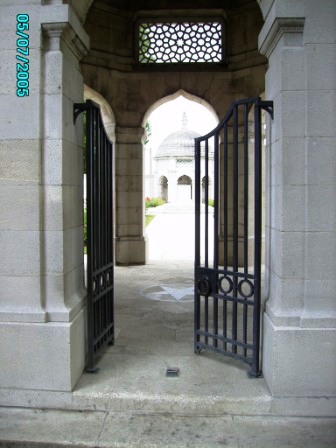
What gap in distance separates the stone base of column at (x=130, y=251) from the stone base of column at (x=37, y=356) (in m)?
6.49

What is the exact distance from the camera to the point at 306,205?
3.49 meters

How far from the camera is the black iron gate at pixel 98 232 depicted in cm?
401

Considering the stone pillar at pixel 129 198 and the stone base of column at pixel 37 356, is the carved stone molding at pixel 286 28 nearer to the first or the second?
the stone base of column at pixel 37 356

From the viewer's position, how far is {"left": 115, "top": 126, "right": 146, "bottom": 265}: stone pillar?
10125 millimetres

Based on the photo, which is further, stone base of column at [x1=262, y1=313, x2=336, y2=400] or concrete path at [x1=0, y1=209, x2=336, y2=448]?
stone base of column at [x1=262, y1=313, x2=336, y2=400]

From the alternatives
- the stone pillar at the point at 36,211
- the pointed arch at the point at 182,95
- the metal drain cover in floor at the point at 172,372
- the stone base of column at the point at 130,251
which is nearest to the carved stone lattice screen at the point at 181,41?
the pointed arch at the point at 182,95

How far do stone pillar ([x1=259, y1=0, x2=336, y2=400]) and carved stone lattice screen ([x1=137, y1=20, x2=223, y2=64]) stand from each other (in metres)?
6.85

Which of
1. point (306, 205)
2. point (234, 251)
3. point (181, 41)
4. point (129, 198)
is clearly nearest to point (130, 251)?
point (129, 198)

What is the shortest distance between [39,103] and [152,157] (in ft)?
141

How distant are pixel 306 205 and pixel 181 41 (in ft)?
25.3

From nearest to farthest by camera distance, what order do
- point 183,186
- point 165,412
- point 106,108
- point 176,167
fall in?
point 165,412 → point 106,108 → point 176,167 → point 183,186

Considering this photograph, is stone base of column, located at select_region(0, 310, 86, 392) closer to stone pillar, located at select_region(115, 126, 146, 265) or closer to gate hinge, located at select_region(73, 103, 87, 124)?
gate hinge, located at select_region(73, 103, 87, 124)

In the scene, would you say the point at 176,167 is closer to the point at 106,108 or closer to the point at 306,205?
the point at 106,108
